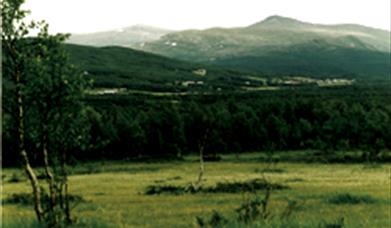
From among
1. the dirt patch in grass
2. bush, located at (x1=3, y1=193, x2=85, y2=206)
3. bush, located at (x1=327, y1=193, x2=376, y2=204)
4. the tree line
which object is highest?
bush, located at (x1=327, y1=193, x2=376, y2=204)

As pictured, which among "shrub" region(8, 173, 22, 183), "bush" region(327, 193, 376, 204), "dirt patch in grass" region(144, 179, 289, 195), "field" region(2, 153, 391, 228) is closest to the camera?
"field" region(2, 153, 391, 228)

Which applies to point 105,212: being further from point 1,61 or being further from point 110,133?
point 110,133

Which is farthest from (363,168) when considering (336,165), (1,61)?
(1,61)

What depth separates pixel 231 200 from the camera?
180 ft

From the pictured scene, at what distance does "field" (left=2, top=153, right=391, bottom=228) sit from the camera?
114 feet

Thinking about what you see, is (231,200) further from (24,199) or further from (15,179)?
(15,179)

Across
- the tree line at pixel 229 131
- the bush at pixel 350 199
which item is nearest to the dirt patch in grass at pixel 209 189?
the bush at pixel 350 199

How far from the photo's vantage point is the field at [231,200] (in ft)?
114

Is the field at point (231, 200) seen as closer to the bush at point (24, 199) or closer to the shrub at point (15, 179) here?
the shrub at point (15, 179)

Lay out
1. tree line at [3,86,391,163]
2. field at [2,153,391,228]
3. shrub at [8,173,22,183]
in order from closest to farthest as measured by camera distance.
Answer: field at [2,153,391,228], shrub at [8,173,22,183], tree line at [3,86,391,163]

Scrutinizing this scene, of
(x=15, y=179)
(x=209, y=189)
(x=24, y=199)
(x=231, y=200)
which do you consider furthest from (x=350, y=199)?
(x=15, y=179)

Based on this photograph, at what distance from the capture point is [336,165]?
4257 inches

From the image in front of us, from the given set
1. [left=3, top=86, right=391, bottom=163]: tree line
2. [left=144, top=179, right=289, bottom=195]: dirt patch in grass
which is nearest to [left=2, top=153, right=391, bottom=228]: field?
[left=144, top=179, right=289, bottom=195]: dirt patch in grass

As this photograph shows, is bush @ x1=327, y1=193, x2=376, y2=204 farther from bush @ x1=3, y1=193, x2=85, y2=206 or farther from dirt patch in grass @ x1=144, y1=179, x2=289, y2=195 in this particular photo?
bush @ x1=3, y1=193, x2=85, y2=206
